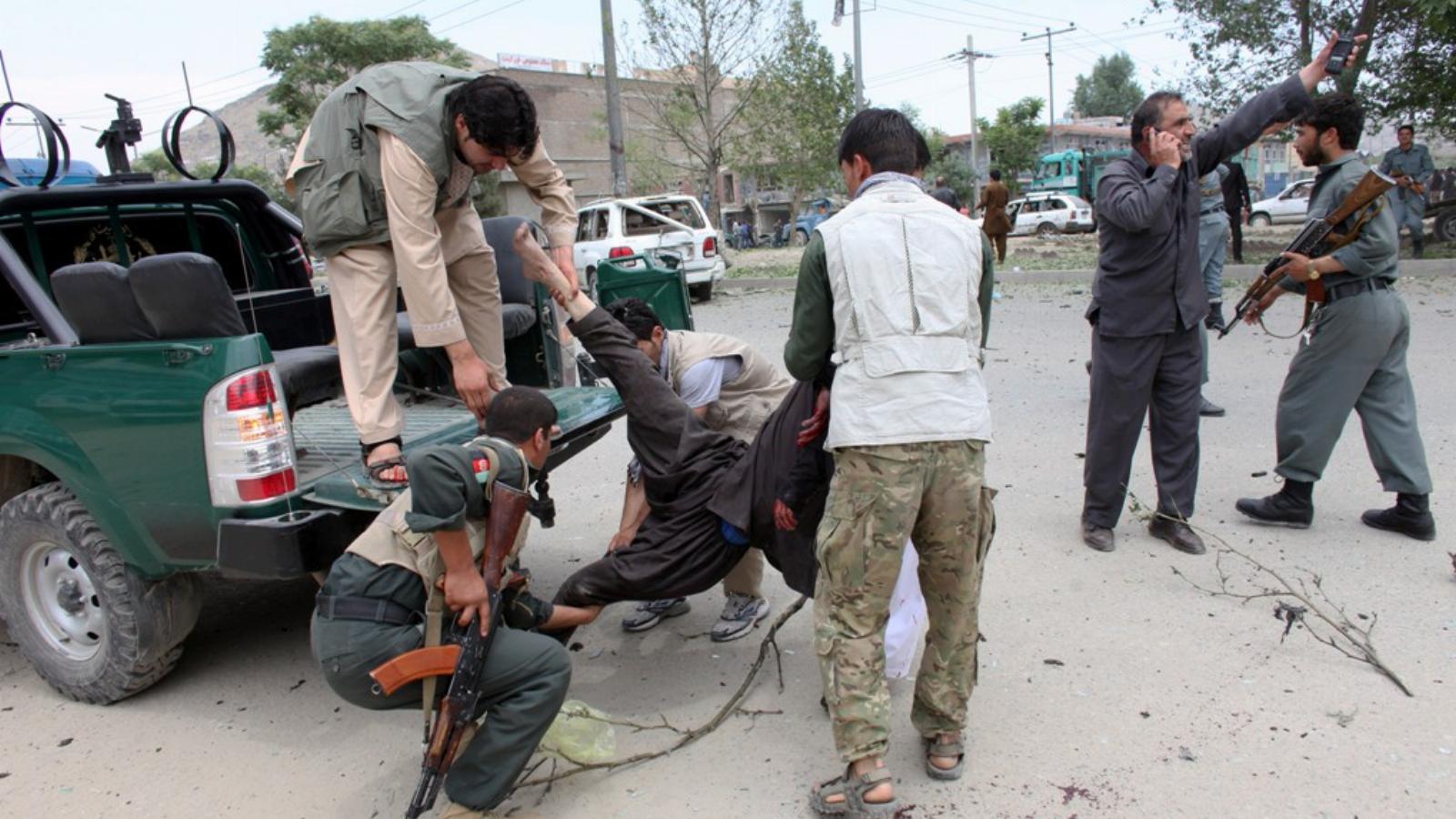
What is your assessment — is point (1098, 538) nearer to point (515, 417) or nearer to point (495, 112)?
point (515, 417)

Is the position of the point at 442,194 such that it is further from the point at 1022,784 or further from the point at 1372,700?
the point at 1372,700

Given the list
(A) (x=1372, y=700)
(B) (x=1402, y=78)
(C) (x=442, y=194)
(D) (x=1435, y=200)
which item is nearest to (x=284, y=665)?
(C) (x=442, y=194)

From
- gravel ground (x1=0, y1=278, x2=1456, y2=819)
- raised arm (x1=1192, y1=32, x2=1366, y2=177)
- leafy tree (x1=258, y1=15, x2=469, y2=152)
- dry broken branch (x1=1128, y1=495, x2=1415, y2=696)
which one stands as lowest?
gravel ground (x1=0, y1=278, x2=1456, y2=819)

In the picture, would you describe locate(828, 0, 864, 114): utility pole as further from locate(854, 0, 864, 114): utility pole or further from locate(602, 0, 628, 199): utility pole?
locate(602, 0, 628, 199): utility pole

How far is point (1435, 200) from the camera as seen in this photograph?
17.1 meters

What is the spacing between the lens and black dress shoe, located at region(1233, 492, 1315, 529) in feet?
14.6

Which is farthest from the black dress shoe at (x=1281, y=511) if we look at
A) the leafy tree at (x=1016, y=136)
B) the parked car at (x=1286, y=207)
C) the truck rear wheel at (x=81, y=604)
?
the leafy tree at (x=1016, y=136)

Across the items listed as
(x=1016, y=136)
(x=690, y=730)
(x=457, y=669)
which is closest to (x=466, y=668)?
(x=457, y=669)

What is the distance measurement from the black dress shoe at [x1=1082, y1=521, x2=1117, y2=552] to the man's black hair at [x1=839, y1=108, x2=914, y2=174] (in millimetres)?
2387

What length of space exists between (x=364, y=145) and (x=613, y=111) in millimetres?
14984

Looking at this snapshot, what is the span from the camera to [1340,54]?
372 centimetres

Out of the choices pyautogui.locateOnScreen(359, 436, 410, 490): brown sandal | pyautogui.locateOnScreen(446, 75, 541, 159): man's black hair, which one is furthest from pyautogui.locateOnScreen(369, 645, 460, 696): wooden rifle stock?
pyautogui.locateOnScreen(446, 75, 541, 159): man's black hair

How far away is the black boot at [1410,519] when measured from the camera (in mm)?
4219

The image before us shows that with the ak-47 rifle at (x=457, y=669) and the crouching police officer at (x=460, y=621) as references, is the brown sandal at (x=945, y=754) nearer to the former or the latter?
the crouching police officer at (x=460, y=621)
